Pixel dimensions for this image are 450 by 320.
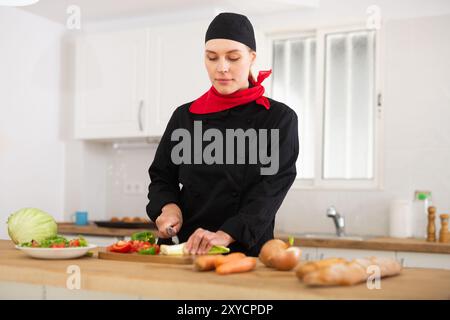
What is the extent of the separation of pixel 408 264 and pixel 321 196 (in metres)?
0.87

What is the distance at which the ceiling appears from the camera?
12.4 ft

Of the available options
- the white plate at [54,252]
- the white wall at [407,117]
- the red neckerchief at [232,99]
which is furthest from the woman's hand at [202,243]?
the white wall at [407,117]

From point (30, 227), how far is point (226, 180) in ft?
2.12

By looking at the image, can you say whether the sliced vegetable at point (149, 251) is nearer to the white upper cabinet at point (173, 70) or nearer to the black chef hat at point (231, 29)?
the black chef hat at point (231, 29)

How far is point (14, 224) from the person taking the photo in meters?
1.95

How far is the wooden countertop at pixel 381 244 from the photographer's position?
2.97m

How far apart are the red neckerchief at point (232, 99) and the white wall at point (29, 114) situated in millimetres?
2284

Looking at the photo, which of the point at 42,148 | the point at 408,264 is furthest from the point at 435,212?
the point at 42,148

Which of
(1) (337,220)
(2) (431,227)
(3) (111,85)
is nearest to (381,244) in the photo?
(2) (431,227)

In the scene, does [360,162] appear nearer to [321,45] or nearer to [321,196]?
[321,196]

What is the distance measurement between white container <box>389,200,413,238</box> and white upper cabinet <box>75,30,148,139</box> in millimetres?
1688

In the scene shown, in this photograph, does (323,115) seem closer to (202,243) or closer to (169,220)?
(169,220)

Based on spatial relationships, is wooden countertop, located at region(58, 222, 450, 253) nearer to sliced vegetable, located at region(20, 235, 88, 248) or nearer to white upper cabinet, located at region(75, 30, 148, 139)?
white upper cabinet, located at region(75, 30, 148, 139)

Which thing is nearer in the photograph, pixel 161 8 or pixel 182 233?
pixel 182 233
